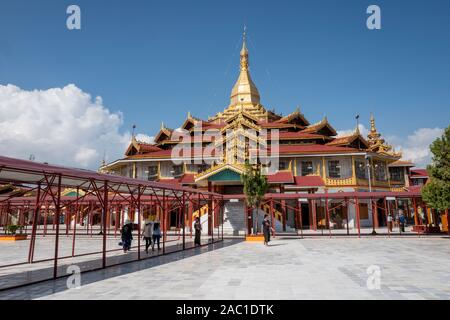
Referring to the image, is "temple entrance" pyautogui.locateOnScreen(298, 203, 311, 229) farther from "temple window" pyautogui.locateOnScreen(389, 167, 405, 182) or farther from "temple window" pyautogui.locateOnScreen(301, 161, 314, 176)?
"temple window" pyautogui.locateOnScreen(389, 167, 405, 182)

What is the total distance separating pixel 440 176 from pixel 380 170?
18.6m

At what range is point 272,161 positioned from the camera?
3756 centimetres

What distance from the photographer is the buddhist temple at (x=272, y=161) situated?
33062 mm

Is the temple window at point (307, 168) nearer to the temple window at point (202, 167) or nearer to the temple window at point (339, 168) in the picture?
the temple window at point (339, 168)

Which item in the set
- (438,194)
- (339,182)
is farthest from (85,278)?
(339,182)

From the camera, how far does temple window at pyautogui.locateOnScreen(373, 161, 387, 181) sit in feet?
130

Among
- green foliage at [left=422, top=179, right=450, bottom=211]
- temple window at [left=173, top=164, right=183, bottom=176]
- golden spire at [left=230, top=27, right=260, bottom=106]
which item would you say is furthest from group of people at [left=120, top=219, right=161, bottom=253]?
golden spire at [left=230, top=27, right=260, bottom=106]

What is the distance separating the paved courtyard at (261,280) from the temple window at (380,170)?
2645cm

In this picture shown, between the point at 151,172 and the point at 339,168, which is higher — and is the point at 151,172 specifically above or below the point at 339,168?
above

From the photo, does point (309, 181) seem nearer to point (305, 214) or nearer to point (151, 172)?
point (305, 214)

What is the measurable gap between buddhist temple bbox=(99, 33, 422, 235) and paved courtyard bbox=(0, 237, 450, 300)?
17.2m

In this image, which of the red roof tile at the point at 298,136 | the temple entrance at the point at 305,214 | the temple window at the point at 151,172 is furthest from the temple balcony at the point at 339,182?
the temple window at the point at 151,172
